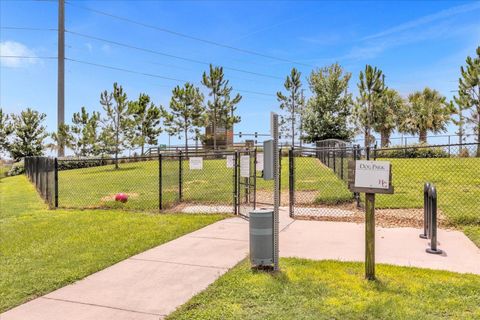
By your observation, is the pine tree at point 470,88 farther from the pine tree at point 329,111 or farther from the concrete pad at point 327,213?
the concrete pad at point 327,213

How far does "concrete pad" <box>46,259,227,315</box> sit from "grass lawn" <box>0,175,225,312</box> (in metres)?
0.35

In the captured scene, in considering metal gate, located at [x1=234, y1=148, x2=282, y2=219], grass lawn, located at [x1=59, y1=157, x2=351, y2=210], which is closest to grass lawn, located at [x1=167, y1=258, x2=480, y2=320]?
metal gate, located at [x1=234, y1=148, x2=282, y2=219]

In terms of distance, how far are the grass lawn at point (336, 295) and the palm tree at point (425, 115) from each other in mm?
42787

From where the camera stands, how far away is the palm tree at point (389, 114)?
43.3 m

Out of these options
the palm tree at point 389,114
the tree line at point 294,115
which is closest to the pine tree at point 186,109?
the tree line at point 294,115

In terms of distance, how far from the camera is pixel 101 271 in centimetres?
536

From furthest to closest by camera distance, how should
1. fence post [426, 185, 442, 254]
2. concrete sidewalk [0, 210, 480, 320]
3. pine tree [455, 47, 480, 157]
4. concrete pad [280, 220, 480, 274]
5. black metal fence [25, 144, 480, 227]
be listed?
pine tree [455, 47, 480, 157] < black metal fence [25, 144, 480, 227] < fence post [426, 185, 442, 254] < concrete pad [280, 220, 480, 274] < concrete sidewalk [0, 210, 480, 320]

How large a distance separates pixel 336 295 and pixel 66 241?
16.6ft

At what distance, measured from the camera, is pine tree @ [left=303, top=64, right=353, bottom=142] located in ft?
112

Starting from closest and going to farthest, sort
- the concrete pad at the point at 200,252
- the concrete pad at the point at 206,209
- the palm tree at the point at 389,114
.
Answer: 1. the concrete pad at the point at 200,252
2. the concrete pad at the point at 206,209
3. the palm tree at the point at 389,114

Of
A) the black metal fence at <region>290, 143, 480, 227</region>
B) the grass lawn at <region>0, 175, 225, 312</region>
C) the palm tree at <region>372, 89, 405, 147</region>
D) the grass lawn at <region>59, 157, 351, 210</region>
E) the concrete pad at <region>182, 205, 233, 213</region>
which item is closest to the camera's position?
the grass lawn at <region>0, 175, 225, 312</region>

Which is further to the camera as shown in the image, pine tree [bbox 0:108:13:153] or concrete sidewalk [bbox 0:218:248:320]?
pine tree [bbox 0:108:13:153]

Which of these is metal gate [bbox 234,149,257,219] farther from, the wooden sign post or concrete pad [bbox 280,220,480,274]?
the wooden sign post

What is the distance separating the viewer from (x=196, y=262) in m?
5.64
